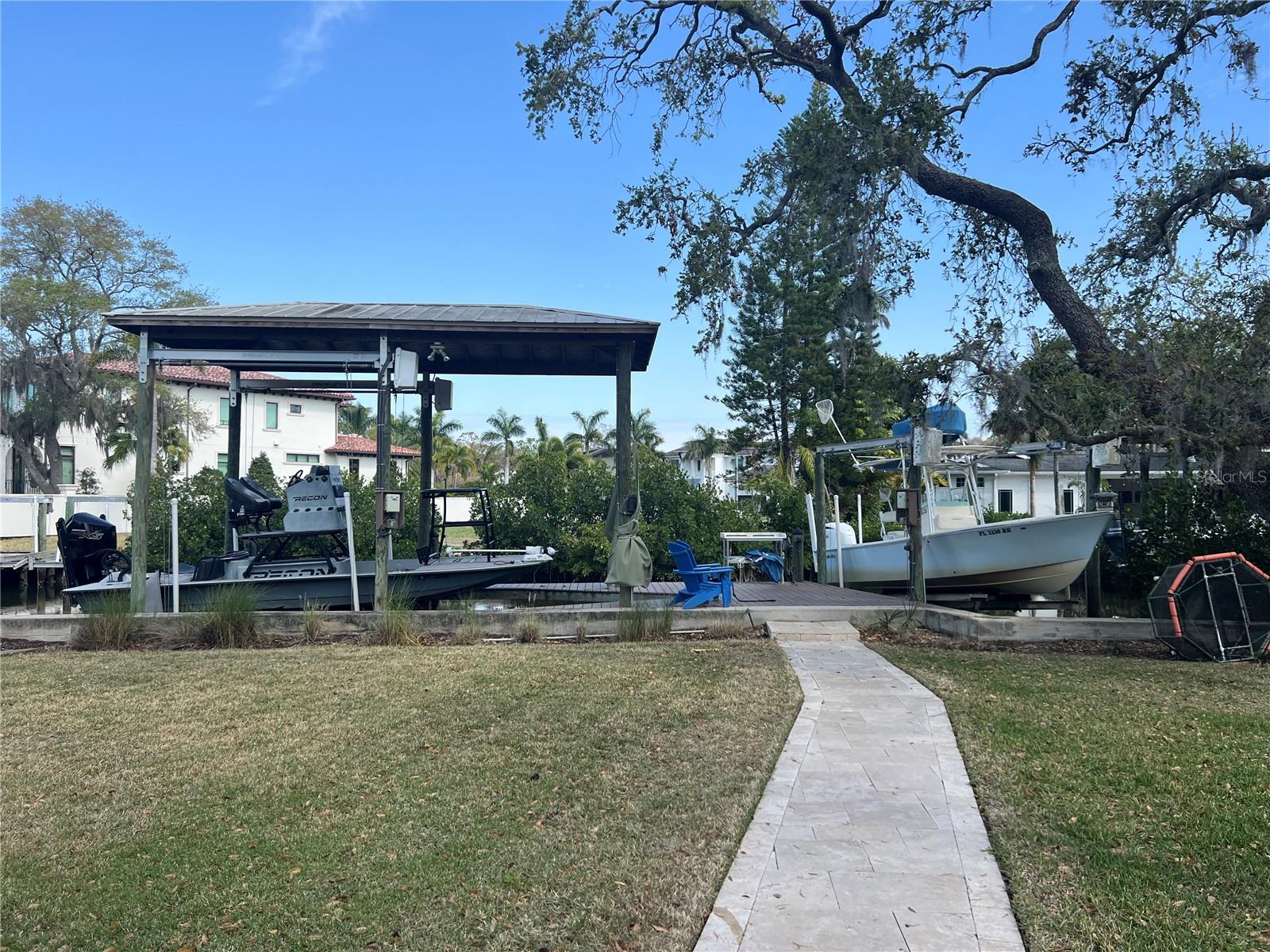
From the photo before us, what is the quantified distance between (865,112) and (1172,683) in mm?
6975

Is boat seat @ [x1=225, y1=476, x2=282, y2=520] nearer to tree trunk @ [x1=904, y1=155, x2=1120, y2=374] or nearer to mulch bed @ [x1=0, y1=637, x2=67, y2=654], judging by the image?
mulch bed @ [x1=0, y1=637, x2=67, y2=654]

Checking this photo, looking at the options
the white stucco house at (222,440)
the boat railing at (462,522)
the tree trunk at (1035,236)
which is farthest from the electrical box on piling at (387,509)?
the white stucco house at (222,440)

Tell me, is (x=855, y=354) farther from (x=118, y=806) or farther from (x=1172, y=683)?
(x=118, y=806)

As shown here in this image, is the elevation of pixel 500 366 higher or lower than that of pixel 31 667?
higher

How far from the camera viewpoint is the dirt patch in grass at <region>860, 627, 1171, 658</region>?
8.73 meters

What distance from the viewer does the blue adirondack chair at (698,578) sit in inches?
421

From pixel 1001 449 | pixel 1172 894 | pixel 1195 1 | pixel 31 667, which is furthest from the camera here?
pixel 1001 449

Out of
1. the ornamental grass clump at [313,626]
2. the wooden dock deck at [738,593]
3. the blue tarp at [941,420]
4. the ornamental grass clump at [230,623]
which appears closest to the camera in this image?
the ornamental grass clump at [230,623]

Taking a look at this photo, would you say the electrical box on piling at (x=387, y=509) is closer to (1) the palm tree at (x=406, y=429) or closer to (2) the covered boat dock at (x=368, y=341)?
(2) the covered boat dock at (x=368, y=341)

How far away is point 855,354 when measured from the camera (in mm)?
12984

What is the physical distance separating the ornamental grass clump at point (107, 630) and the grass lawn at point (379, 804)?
1588mm

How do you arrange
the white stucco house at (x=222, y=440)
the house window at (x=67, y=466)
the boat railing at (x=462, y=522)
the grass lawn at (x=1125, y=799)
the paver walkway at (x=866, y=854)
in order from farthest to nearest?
the house window at (x=67, y=466), the white stucco house at (x=222, y=440), the boat railing at (x=462, y=522), the grass lawn at (x=1125, y=799), the paver walkway at (x=866, y=854)

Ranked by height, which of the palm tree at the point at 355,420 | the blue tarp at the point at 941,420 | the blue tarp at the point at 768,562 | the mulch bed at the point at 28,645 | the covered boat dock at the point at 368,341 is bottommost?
the mulch bed at the point at 28,645

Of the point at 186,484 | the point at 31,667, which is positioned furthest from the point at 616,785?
the point at 186,484
